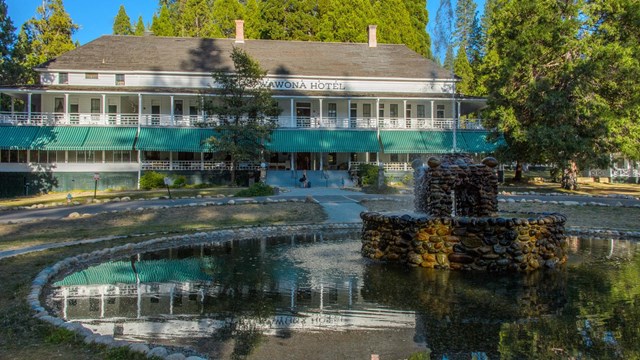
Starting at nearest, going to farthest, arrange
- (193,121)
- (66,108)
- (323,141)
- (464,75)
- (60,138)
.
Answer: (60,138) → (66,108) → (323,141) → (193,121) → (464,75)

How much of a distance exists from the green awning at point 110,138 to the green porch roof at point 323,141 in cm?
1107

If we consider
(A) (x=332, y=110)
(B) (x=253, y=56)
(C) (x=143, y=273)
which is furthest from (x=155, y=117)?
(C) (x=143, y=273)

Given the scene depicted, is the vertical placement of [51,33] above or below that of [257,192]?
above

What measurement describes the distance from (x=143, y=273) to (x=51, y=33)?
5682cm

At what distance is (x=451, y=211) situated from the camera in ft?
40.4

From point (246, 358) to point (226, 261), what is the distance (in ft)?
22.0

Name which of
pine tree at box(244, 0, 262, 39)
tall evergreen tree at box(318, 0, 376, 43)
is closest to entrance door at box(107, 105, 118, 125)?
pine tree at box(244, 0, 262, 39)

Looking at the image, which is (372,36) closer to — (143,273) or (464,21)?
(464,21)

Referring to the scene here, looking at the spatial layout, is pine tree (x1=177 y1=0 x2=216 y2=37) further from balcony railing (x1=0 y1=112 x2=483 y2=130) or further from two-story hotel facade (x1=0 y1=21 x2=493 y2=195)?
balcony railing (x1=0 y1=112 x2=483 y2=130)

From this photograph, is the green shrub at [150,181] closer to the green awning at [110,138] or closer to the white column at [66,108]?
the green awning at [110,138]

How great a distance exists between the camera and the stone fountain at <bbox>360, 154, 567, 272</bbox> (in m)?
11.0

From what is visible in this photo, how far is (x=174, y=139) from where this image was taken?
4078 centimetres

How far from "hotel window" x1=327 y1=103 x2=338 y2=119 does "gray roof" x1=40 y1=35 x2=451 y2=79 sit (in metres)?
3.16

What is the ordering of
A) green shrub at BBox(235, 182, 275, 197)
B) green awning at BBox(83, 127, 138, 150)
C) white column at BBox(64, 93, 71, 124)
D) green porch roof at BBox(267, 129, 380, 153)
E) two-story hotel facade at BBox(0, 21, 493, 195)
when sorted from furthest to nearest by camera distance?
1. green porch roof at BBox(267, 129, 380, 153)
2. white column at BBox(64, 93, 71, 124)
3. two-story hotel facade at BBox(0, 21, 493, 195)
4. green awning at BBox(83, 127, 138, 150)
5. green shrub at BBox(235, 182, 275, 197)
